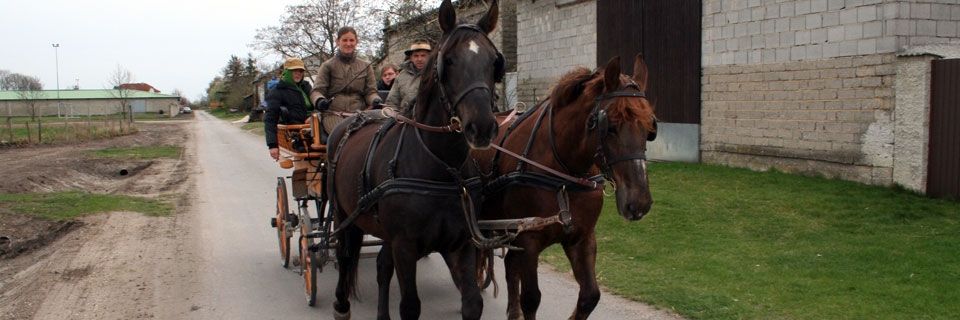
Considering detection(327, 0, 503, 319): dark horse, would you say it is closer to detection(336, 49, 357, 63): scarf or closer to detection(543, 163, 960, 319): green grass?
detection(336, 49, 357, 63): scarf

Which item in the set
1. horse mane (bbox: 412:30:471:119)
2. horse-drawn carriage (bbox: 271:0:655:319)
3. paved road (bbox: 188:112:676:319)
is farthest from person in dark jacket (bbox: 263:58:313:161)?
horse mane (bbox: 412:30:471:119)

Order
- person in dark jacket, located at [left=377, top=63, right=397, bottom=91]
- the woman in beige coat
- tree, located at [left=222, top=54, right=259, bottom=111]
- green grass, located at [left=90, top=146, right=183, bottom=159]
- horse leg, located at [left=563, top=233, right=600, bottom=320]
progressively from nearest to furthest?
horse leg, located at [left=563, top=233, right=600, bottom=320] < the woman in beige coat < person in dark jacket, located at [left=377, top=63, right=397, bottom=91] < green grass, located at [left=90, top=146, right=183, bottom=159] < tree, located at [left=222, top=54, right=259, bottom=111]

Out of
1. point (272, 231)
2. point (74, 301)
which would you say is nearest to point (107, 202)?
point (272, 231)

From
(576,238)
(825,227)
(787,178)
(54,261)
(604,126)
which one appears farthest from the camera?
(787,178)

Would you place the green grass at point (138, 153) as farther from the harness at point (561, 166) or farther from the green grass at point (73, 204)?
the harness at point (561, 166)

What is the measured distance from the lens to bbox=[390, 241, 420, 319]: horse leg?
4.37 meters

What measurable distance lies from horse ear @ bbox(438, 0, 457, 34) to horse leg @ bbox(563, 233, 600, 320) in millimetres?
1519

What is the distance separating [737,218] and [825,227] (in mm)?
1094

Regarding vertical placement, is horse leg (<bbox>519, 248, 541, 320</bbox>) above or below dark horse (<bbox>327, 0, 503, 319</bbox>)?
below

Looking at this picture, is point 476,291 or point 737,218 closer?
point 476,291

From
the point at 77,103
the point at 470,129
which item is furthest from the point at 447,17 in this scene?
the point at 77,103

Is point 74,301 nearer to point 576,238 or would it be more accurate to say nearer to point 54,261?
point 54,261

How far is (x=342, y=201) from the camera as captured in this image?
5500 millimetres

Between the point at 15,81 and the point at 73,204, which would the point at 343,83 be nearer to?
the point at 73,204
